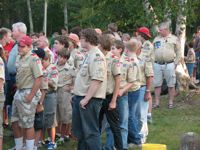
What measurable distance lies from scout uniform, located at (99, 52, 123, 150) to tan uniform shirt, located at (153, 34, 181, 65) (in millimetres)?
4232

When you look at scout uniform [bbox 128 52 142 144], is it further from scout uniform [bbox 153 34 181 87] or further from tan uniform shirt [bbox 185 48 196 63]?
tan uniform shirt [bbox 185 48 196 63]

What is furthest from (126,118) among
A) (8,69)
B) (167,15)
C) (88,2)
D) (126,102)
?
(88,2)

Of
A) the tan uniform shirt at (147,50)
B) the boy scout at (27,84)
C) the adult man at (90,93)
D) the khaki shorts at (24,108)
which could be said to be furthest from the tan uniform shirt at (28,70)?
the tan uniform shirt at (147,50)

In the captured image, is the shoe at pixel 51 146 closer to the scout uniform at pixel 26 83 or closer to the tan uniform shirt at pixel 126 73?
the scout uniform at pixel 26 83

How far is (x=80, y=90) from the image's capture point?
20.3ft

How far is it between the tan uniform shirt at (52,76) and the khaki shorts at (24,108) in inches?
22.7

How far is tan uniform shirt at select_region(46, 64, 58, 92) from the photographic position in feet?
24.0

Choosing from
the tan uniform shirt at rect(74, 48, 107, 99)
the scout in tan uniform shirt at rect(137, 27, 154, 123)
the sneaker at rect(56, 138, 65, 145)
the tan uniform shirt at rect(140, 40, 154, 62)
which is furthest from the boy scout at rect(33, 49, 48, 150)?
the tan uniform shirt at rect(140, 40, 154, 62)

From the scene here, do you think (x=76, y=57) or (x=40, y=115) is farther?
(x=76, y=57)

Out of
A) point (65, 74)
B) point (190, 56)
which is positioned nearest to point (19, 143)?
point (65, 74)

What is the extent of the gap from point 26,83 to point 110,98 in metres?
1.19

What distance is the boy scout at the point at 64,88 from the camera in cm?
771

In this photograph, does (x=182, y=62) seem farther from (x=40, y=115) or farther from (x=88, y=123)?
(x=88, y=123)

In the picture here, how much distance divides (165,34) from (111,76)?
432cm
